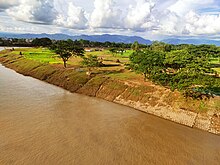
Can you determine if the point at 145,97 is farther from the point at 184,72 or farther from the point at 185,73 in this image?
the point at 185,73

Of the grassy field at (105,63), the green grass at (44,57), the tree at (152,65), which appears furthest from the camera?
the green grass at (44,57)

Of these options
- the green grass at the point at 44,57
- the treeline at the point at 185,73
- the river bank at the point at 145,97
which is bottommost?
the green grass at the point at 44,57

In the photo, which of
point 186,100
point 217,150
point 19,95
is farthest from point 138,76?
point 217,150

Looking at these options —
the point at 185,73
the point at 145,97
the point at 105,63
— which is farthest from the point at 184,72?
the point at 105,63

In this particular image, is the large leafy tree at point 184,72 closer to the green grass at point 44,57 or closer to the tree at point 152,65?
the tree at point 152,65

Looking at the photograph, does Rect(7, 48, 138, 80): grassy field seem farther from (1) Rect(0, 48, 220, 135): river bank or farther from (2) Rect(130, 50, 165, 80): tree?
(2) Rect(130, 50, 165, 80): tree

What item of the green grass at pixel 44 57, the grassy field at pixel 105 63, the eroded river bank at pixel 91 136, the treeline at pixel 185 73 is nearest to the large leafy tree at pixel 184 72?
the treeline at pixel 185 73
